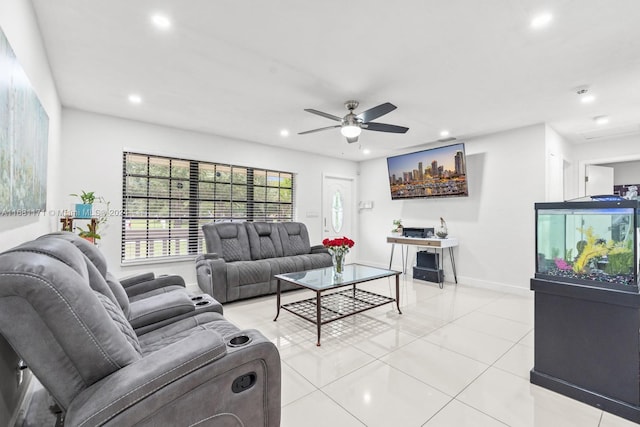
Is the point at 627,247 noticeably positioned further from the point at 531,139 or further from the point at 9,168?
the point at 9,168

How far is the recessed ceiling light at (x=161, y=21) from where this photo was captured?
2092mm

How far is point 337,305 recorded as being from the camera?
358cm

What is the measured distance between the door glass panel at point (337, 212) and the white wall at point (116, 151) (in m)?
1.96

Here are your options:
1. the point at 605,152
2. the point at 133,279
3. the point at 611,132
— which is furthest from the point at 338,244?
the point at 605,152

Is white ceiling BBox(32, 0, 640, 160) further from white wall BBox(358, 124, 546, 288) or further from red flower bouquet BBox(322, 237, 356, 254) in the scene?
red flower bouquet BBox(322, 237, 356, 254)

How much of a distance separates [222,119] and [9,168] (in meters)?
3.02

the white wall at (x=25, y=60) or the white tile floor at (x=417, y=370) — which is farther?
the white tile floor at (x=417, y=370)

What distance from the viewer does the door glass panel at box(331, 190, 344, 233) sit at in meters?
6.77

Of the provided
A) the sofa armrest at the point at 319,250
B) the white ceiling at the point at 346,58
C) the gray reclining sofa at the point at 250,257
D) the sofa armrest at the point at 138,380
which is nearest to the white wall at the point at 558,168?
the white ceiling at the point at 346,58

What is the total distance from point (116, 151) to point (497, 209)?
584 centimetres

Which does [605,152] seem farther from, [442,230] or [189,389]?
[189,389]

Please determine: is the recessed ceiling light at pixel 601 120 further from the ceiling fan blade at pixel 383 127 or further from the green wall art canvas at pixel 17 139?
the green wall art canvas at pixel 17 139

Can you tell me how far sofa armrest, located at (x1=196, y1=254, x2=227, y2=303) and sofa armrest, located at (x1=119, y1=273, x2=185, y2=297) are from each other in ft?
3.35

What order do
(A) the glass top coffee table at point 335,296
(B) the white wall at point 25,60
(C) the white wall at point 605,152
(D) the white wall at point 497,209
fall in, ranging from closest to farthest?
(B) the white wall at point 25,60 < (A) the glass top coffee table at point 335,296 < (D) the white wall at point 497,209 < (C) the white wall at point 605,152
